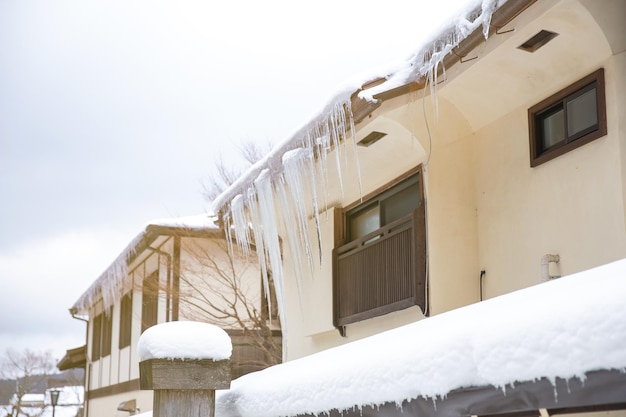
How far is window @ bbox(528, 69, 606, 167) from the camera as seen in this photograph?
18.0 feet

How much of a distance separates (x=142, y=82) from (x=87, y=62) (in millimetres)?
2370

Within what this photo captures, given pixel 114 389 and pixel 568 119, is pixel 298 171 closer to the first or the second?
pixel 568 119

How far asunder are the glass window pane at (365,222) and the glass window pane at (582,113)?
122 inches

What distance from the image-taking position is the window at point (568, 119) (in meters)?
5.47

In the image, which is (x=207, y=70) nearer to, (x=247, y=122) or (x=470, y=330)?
(x=247, y=122)

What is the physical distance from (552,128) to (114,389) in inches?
600

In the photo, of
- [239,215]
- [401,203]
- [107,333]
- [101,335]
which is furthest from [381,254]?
[101,335]

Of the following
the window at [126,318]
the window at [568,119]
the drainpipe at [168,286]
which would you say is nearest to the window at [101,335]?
the window at [126,318]

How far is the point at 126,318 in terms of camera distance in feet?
61.7

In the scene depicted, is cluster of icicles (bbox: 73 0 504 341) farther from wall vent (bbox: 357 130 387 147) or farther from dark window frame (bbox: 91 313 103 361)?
dark window frame (bbox: 91 313 103 361)

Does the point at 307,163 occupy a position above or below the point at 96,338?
above

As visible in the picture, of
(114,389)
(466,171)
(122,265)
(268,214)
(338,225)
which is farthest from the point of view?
(114,389)

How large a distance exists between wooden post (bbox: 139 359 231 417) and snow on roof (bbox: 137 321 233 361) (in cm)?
3

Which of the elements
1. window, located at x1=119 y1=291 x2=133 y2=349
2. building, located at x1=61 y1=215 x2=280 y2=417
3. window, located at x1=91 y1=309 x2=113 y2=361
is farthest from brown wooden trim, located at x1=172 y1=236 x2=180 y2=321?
window, located at x1=91 y1=309 x2=113 y2=361
